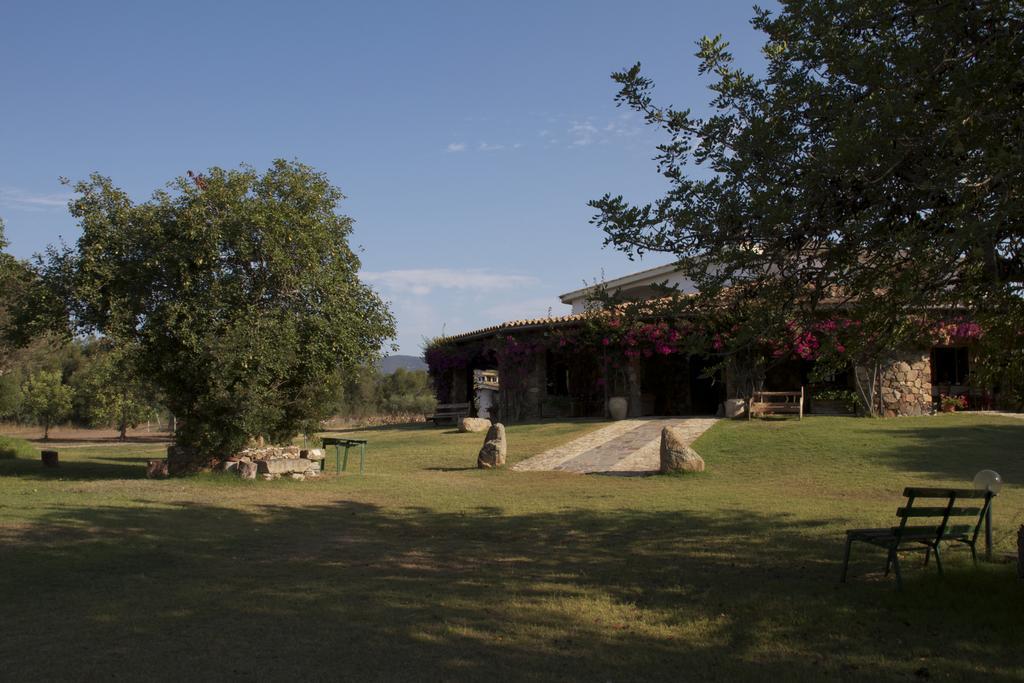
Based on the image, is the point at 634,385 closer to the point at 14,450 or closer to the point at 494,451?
the point at 494,451

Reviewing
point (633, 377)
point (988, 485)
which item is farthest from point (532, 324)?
point (988, 485)

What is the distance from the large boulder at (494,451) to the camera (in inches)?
667

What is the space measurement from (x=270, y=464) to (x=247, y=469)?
0.41 meters

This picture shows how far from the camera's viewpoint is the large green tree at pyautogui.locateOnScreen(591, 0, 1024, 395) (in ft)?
20.1

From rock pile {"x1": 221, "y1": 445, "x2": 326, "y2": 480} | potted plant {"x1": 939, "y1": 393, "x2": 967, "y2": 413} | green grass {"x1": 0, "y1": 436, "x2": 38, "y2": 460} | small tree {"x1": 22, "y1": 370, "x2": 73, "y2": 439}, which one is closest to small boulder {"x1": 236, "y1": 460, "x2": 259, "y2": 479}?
rock pile {"x1": 221, "y1": 445, "x2": 326, "y2": 480}

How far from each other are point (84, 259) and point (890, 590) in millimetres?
13939

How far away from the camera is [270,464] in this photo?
1506cm

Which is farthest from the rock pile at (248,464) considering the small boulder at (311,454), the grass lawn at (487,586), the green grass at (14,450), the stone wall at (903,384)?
the stone wall at (903,384)

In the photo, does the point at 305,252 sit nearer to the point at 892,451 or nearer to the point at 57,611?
the point at 57,611

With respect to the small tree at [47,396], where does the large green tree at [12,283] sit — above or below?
above

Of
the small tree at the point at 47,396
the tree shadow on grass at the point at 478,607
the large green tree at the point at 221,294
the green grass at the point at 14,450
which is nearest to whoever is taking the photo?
the tree shadow on grass at the point at 478,607

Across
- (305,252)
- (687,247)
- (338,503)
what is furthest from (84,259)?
(687,247)

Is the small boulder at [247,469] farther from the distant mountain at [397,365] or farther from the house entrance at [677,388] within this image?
the house entrance at [677,388]

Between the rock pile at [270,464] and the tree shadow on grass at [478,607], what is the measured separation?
Answer: 16.4ft
